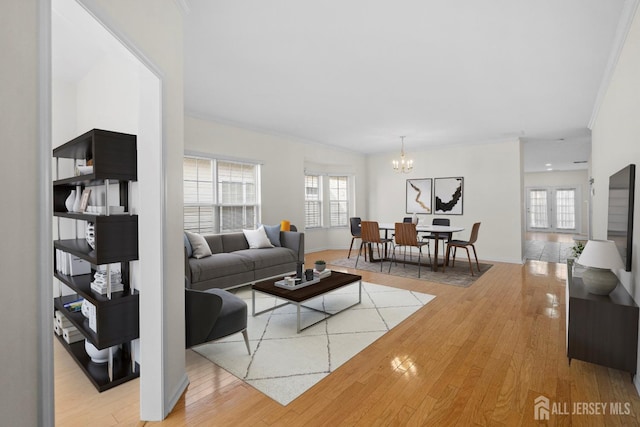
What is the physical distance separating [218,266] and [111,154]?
2.31 m

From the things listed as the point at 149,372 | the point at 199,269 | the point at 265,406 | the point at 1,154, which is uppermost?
the point at 1,154

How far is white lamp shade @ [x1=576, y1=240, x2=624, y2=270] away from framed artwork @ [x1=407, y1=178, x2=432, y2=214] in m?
5.55

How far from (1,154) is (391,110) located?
15.6 feet

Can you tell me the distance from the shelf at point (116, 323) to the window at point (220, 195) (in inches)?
122

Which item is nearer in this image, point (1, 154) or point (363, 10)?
point (1, 154)

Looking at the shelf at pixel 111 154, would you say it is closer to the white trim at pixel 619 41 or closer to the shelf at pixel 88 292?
the shelf at pixel 88 292

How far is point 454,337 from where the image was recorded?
3.00m

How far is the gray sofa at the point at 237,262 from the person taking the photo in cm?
394

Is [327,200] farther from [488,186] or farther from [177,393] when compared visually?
[177,393]

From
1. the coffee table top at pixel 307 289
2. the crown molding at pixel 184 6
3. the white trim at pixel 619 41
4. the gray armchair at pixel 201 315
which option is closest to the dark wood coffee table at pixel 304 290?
the coffee table top at pixel 307 289

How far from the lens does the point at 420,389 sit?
85.5 inches

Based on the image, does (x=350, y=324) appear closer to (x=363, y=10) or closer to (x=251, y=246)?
(x=251, y=246)

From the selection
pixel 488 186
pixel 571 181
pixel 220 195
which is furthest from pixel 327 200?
pixel 571 181

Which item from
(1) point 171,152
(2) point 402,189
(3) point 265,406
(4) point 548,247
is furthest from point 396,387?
(4) point 548,247
